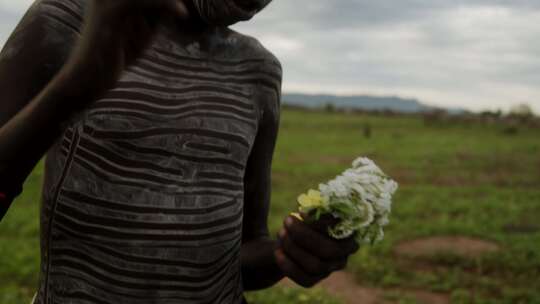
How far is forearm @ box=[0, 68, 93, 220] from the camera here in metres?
0.94

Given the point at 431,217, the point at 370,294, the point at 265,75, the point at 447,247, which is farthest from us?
the point at 431,217

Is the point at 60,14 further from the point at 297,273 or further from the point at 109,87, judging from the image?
the point at 297,273

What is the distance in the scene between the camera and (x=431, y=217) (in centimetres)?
943

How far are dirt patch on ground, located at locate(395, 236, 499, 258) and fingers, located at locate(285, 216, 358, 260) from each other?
658 centimetres

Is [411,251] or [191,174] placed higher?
[191,174]

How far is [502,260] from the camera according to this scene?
7395 mm

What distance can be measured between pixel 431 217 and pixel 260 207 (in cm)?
807

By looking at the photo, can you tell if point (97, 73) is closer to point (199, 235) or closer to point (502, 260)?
point (199, 235)

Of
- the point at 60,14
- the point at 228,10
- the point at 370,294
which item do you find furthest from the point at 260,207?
the point at 370,294

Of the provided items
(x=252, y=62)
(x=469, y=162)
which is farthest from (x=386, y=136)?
(x=252, y=62)

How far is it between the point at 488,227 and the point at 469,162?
6.27 meters

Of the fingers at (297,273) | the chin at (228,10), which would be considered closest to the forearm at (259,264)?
the fingers at (297,273)

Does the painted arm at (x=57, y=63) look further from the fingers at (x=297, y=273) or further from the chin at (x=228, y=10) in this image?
the fingers at (x=297, y=273)

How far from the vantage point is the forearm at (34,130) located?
94 centimetres
